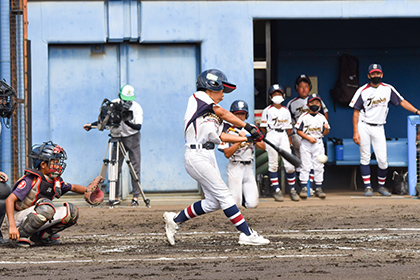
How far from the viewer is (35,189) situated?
24.7 feet

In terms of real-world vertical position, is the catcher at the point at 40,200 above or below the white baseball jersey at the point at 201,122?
below

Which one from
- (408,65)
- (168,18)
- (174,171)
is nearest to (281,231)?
(174,171)

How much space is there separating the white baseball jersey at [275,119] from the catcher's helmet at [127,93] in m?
2.33

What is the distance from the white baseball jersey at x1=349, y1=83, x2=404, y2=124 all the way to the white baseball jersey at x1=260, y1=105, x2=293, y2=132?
50.4 inches

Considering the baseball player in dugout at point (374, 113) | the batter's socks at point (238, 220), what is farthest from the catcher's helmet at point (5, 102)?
the baseball player in dugout at point (374, 113)

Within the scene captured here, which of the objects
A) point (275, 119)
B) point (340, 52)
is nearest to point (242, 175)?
point (275, 119)

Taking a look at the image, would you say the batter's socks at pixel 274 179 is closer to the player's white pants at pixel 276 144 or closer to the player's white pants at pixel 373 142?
the player's white pants at pixel 276 144

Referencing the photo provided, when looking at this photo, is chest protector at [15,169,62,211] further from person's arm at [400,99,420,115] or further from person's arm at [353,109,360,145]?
person's arm at [400,99,420,115]

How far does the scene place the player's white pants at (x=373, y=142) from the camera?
41.3ft

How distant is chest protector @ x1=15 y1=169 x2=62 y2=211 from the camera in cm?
751

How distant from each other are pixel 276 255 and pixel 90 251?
1.88 metres

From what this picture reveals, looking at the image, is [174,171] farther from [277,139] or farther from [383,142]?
[383,142]

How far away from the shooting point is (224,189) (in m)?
7.50

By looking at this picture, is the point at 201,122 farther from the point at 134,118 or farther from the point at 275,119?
the point at 275,119
